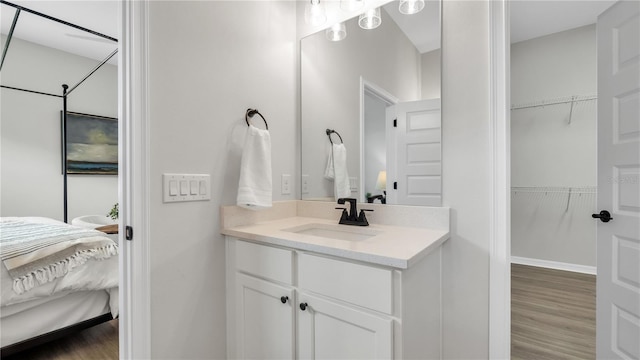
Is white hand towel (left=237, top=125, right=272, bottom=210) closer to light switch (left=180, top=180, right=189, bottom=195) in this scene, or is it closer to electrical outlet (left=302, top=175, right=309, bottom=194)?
light switch (left=180, top=180, right=189, bottom=195)

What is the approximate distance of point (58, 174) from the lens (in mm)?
3129

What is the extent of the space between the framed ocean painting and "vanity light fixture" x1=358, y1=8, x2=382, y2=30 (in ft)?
11.1

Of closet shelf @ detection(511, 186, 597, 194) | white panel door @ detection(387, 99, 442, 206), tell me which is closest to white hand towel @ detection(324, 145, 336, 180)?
white panel door @ detection(387, 99, 442, 206)

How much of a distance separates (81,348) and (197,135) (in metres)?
1.69

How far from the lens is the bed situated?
1.53m

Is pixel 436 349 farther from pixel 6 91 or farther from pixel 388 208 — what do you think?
pixel 6 91

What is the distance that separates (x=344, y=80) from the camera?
1.70 meters

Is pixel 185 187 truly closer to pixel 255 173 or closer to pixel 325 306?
pixel 255 173

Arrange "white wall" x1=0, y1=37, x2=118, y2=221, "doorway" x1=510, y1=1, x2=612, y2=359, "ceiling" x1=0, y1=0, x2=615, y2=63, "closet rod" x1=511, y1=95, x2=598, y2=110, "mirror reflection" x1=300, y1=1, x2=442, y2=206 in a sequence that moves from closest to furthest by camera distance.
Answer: "mirror reflection" x1=300, y1=1, x2=442, y2=206
"ceiling" x1=0, y1=0, x2=615, y2=63
"white wall" x1=0, y1=37, x2=118, y2=221
"doorway" x1=510, y1=1, x2=612, y2=359
"closet rod" x1=511, y1=95, x2=598, y2=110

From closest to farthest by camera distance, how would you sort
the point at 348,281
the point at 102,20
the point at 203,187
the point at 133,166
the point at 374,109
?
the point at 348,281 → the point at 133,166 → the point at 203,187 → the point at 374,109 → the point at 102,20

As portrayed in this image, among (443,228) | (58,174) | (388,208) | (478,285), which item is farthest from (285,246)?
(58,174)

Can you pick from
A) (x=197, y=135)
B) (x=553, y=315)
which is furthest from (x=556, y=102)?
(x=197, y=135)

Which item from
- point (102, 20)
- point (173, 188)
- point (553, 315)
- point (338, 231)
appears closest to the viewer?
point (173, 188)

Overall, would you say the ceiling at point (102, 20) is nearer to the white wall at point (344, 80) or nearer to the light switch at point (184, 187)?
the white wall at point (344, 80)
